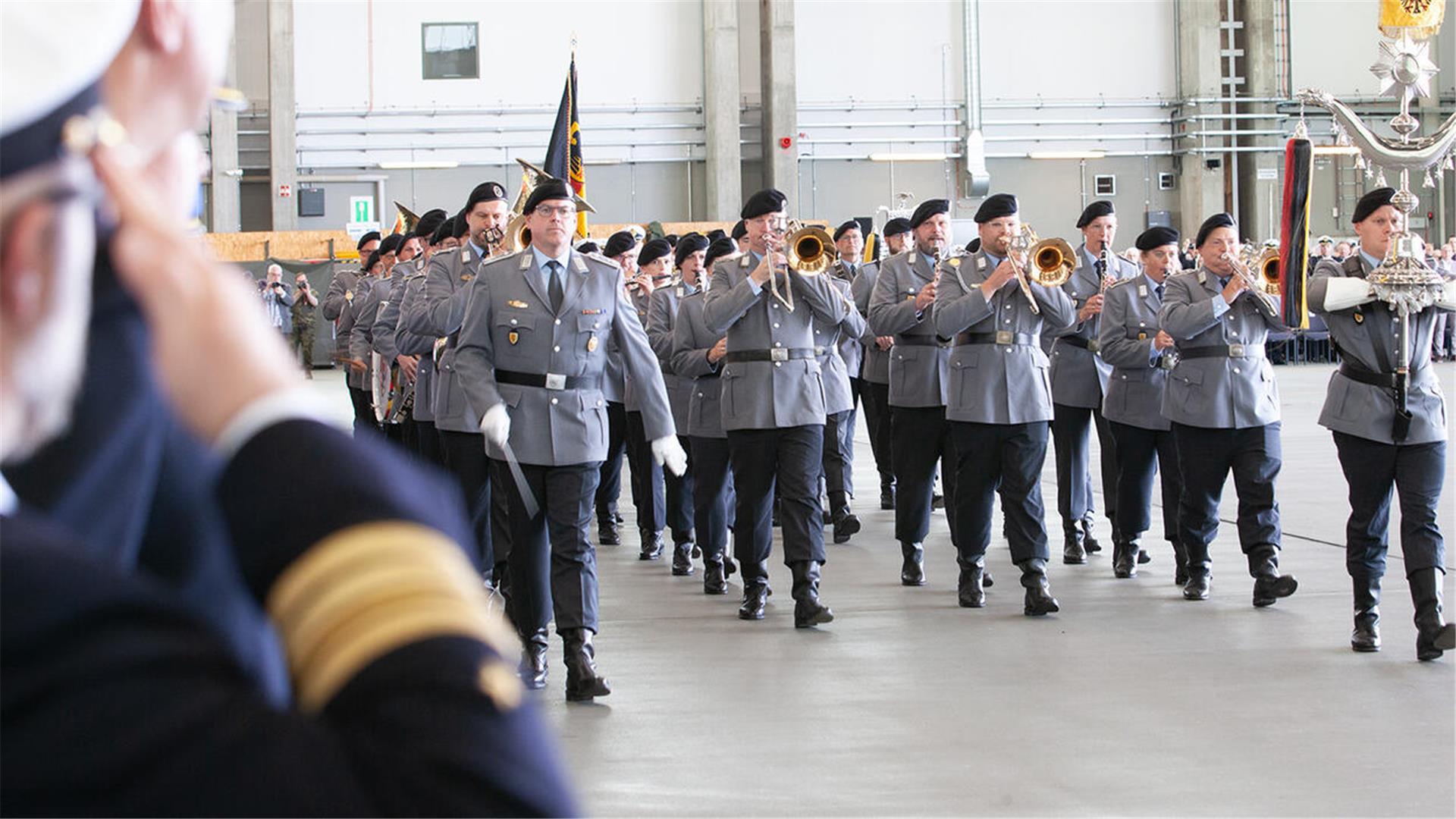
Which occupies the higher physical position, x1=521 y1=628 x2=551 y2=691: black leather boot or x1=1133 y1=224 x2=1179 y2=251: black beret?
x1=1133 y1=224 x2=1179 y2=251: black beret

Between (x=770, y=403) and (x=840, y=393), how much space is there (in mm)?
1863

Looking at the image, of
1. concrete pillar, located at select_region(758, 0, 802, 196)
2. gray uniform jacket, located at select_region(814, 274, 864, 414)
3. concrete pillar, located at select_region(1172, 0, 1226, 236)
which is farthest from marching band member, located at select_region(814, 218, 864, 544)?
concrete pillar, located at select_region(1172, 0, 1226, 236)

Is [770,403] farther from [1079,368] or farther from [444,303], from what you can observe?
[1079,368]

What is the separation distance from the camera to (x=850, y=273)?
440 inches

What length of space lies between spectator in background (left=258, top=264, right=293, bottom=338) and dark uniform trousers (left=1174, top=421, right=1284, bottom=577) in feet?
52.9

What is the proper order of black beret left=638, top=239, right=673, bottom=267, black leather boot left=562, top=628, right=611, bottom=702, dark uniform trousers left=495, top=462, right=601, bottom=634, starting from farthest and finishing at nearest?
black beret left=638, top=239, right=673, bottom=267 < dark uniform trousers left=495, top=462, right=601, bottom=634 < black leather boot left=562, top=628, right=611, bottom=702

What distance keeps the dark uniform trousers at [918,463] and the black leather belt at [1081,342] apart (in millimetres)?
926

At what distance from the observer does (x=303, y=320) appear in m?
23.4

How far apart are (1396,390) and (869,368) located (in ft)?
16.7

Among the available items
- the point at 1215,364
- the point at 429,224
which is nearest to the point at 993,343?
the point at 1215,364

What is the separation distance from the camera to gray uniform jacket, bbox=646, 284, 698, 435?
357 inches

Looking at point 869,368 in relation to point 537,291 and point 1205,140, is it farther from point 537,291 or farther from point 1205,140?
point 1205,140

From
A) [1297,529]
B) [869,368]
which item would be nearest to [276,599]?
[1297,529]

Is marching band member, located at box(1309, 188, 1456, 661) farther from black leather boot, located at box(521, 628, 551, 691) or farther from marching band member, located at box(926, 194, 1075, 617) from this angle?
black leather boot, located at box(521, 628, 551, 691)
